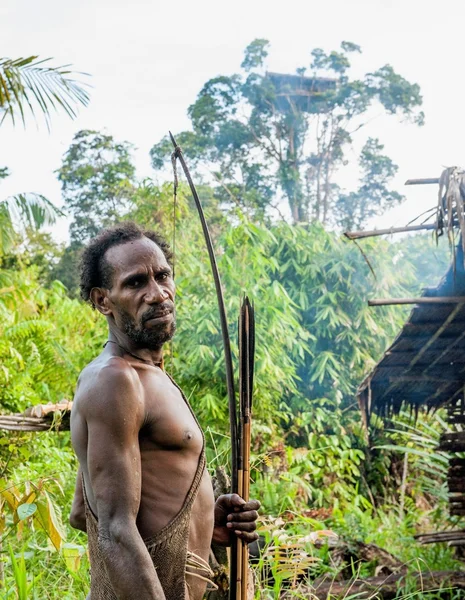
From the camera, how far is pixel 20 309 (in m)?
8.27

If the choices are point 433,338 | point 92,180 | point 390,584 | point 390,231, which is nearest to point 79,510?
point 390,231

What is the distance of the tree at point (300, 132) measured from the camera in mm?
15945

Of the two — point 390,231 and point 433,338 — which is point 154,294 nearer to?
point 390,231

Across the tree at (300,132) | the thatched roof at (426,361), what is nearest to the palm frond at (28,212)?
the thatched roof at (426,361)

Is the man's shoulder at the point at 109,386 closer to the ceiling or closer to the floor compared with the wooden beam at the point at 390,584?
closer to the ceiling

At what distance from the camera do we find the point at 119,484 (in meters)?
1.67

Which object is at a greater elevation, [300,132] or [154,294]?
[300,132]

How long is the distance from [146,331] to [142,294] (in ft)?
0.29

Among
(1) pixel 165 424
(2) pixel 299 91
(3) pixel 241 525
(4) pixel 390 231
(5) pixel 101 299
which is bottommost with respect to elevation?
(3) pixel 241 525

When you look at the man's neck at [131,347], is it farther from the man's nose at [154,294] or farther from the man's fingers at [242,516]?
the man's fingers at [242,516]

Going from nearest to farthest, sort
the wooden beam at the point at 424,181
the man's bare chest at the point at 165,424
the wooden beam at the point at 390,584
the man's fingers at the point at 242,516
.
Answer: the man's bare chest at the point at 165,424
the man's fingers at the point at 242,516
the wooden beam at the point at 424,181
the wooden beam at the point at 390,584

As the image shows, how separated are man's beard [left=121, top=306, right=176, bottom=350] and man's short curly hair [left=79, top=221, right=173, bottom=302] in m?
0.12

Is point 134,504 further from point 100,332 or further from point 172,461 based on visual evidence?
point 100,332

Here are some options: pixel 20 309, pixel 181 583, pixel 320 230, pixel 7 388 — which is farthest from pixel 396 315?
pixel 181 583
